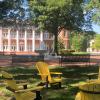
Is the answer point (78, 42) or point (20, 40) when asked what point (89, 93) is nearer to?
point (20, 40)

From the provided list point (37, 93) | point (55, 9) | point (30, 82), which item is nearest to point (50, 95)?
point (37, 93)

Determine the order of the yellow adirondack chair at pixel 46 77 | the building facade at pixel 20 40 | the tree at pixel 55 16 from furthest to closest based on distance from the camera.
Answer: the building facade at pixel 20 40 < the tree at pixel 55 16 < the yellow adirondack chair at pixel 46 77

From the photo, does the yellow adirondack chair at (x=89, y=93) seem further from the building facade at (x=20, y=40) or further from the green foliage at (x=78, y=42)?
the green foliage at (x=78, y=42)

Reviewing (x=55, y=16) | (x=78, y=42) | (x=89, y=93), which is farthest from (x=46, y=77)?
(x=78, y=42)

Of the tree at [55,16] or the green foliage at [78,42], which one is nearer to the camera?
the tree at [55,16]

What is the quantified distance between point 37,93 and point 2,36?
97745mm

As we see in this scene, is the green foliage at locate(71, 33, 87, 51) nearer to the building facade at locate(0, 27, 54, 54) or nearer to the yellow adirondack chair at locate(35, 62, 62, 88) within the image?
the building facade at locate(0, 27, 54, 54)

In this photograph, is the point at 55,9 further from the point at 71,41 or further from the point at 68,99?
the point at 71,41

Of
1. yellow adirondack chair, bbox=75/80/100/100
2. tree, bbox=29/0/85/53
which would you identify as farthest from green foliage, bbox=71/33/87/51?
yellow adirondack chair, bbox=75/80/100/100

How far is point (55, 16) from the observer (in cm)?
5109

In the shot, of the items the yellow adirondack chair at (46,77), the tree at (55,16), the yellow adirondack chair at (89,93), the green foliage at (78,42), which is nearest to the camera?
the yellow adirondack chair at (89,93)

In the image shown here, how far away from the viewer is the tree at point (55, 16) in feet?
162

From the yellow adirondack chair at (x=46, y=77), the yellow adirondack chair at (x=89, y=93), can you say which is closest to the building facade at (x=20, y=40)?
the yellow adirondack chair at (x=46, y=77)

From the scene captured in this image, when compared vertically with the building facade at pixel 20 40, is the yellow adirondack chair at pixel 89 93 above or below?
below
